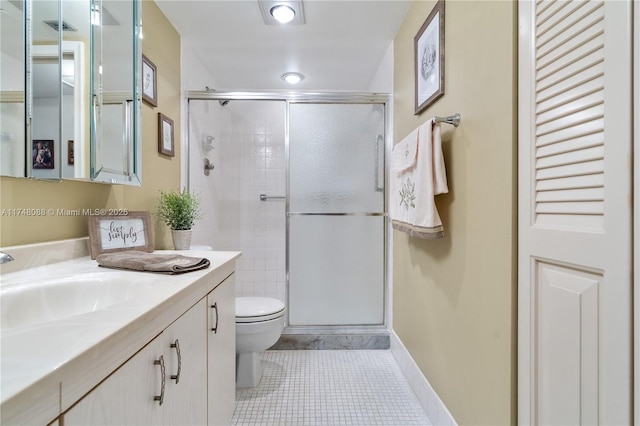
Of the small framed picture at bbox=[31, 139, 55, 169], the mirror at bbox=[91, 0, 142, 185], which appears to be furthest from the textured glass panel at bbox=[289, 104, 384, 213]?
the small framed picture at bbox=[31, 139, 55, 169]

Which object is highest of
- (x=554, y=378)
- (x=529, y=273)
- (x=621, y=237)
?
(x=621, y=237)

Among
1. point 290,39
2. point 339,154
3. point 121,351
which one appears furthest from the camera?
point 339,154

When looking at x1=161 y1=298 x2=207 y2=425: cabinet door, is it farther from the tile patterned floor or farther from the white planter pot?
the white planter pot

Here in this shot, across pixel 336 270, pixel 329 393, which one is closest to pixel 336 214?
pixel 336 270

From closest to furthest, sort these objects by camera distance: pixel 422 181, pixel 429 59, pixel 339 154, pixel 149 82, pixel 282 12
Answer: pixel 422 181, pixel 429 59, pixel 149 82, pixel 282 12, pixel 339 154

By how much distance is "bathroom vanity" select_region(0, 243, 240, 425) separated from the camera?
418 mm

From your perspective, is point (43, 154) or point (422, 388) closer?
point (43, 154)

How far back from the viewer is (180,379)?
83cm

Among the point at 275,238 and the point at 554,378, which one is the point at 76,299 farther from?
the point at 275,238

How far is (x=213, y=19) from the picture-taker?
1930 mm

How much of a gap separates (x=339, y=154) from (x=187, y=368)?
1825 millimetres

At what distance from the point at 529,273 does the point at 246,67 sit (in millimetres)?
2544

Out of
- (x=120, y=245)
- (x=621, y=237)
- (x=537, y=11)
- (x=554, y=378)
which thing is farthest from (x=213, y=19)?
(x=554, y=378)

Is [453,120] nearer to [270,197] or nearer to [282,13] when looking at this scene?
[282,13]
